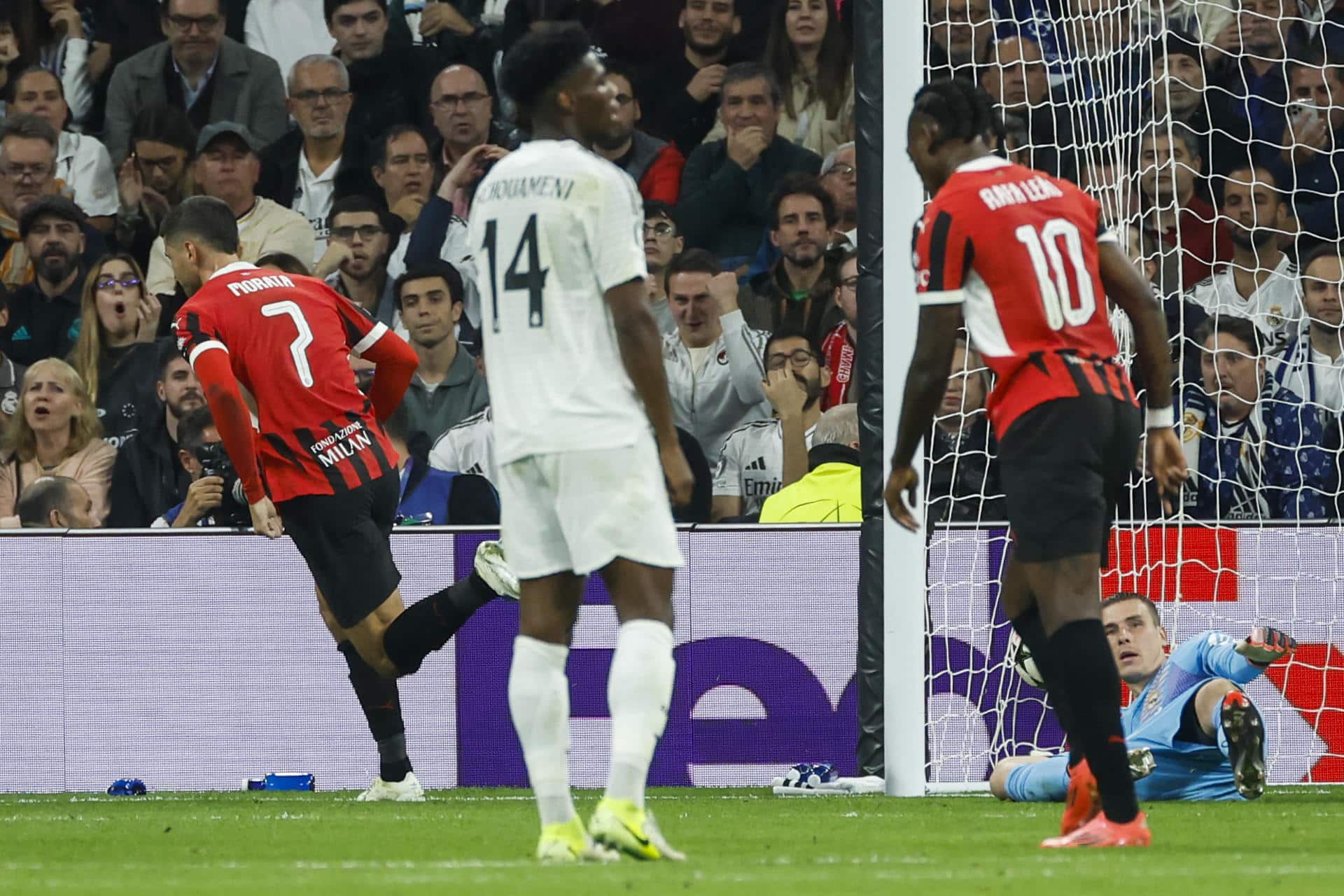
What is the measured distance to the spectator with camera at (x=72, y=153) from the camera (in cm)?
1088

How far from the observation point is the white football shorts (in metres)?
4.06

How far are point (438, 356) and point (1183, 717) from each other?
4630 millimetres

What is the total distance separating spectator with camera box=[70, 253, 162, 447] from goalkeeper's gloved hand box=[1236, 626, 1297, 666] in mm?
5723

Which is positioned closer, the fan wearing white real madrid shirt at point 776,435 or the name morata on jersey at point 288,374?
the name morata on jersey at point 288,374

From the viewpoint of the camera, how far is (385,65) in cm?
1092

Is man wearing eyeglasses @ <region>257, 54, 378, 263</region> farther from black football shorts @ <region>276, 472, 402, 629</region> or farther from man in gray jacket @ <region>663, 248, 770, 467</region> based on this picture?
black football shorts @ <region>276, 472, 402, 629</region>

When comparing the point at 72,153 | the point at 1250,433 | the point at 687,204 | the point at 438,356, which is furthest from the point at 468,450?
the point at 1250,433

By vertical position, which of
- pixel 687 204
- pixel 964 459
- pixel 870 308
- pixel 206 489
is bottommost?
pixel 206 489

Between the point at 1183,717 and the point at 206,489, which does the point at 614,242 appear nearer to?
the point at 1183,717

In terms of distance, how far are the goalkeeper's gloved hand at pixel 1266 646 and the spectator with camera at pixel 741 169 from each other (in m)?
4.46

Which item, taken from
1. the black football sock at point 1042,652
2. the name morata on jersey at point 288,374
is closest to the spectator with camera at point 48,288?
the name morata on jersey at point 288,374

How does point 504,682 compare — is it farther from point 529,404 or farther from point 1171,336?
point 529,404

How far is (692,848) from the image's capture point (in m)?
4.71

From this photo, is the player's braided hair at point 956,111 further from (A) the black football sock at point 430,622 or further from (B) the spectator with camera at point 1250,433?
(B) the spectator with camera at point 1250,433
